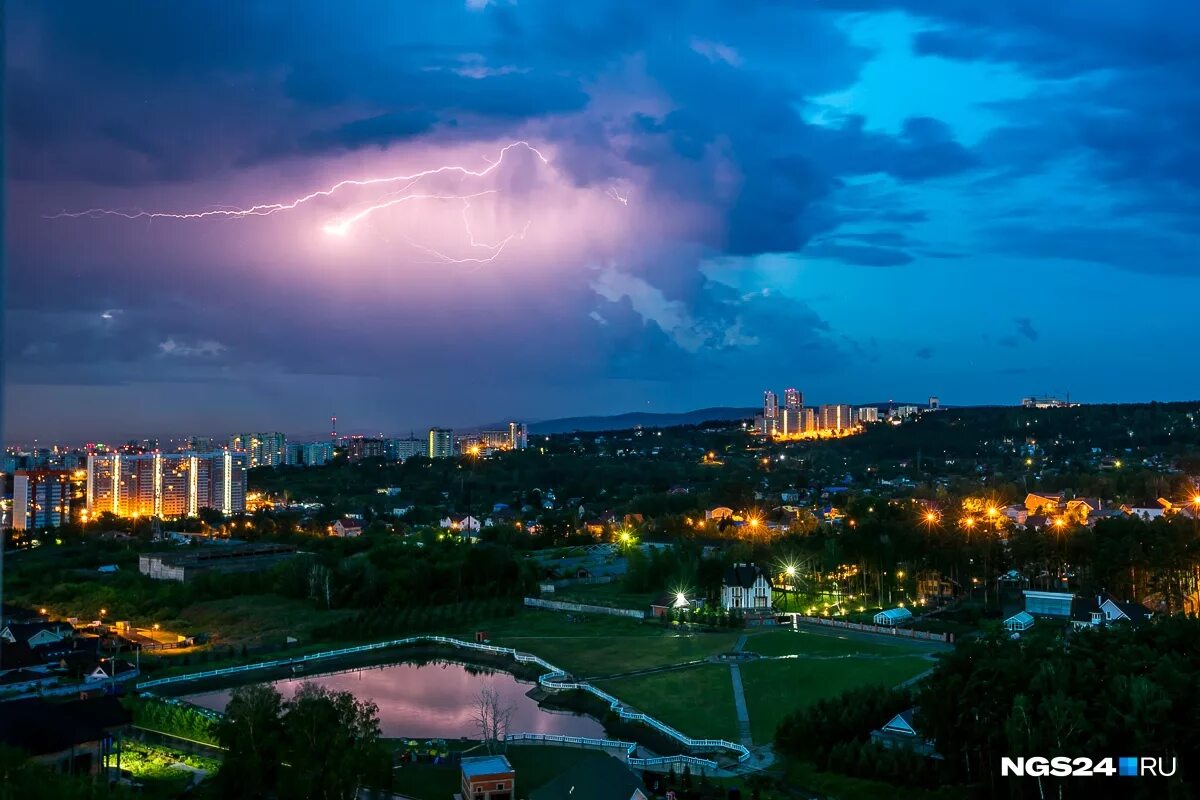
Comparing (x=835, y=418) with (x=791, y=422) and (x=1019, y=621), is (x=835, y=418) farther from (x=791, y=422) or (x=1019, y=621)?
(x=1019, y=621)

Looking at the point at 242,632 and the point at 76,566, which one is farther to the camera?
the point at 76,566

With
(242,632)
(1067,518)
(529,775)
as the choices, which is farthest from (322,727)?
(1067,518)

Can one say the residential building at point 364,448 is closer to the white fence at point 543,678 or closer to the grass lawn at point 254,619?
the grass lawn at point 254,619

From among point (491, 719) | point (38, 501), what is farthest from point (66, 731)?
point (38, 501)

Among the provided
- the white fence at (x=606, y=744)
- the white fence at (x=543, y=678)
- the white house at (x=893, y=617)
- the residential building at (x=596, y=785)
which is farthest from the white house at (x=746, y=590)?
the residential building at (x=596, y=785)

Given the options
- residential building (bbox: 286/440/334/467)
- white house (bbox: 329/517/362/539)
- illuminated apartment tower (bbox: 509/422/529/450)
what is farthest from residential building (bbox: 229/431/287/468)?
white house (bbox: 329/517/362/539)

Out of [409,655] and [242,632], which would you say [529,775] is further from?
[242,632]

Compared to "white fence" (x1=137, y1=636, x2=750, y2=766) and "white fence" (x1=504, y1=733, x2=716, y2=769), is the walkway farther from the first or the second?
"white fence" (x1=504, y1=733, x2=716, y2=769)
